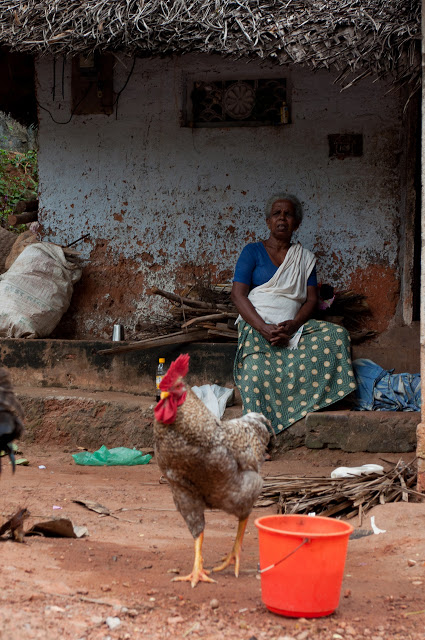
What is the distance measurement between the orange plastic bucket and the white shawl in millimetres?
3521

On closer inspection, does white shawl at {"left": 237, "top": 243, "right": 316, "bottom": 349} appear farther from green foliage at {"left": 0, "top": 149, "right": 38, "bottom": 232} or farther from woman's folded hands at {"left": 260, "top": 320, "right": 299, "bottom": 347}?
green foliage at {"left": 0, "top": 149, "right": 38, "bottom": 232}

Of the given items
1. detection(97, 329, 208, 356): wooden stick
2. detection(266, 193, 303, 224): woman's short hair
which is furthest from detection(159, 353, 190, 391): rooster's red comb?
detection(266, 193, 303, 224): woman's short hair

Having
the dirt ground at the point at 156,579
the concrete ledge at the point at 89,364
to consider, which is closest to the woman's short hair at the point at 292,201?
the concrete ledge at the point at 89,364

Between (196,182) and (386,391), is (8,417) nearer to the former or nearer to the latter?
(386,391)

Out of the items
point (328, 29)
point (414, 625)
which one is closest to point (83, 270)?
point (328, 29)

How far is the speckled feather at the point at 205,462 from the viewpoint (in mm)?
3301

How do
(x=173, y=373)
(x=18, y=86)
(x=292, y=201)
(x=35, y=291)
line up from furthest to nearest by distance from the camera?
(x=18, y=86)
(x=35, y=291)
(x=292, y=201)
(x=173, y=373)

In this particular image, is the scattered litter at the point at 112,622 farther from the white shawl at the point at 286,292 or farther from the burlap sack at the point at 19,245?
the burlap sack at the point at 19,245

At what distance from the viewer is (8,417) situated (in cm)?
312

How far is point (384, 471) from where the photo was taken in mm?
5340

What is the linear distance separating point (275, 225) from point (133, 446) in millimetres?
2389

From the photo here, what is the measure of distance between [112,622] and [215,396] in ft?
12.5

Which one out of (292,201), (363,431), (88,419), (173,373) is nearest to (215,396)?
(88,419)

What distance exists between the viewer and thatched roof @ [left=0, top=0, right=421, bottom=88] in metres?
5.25
